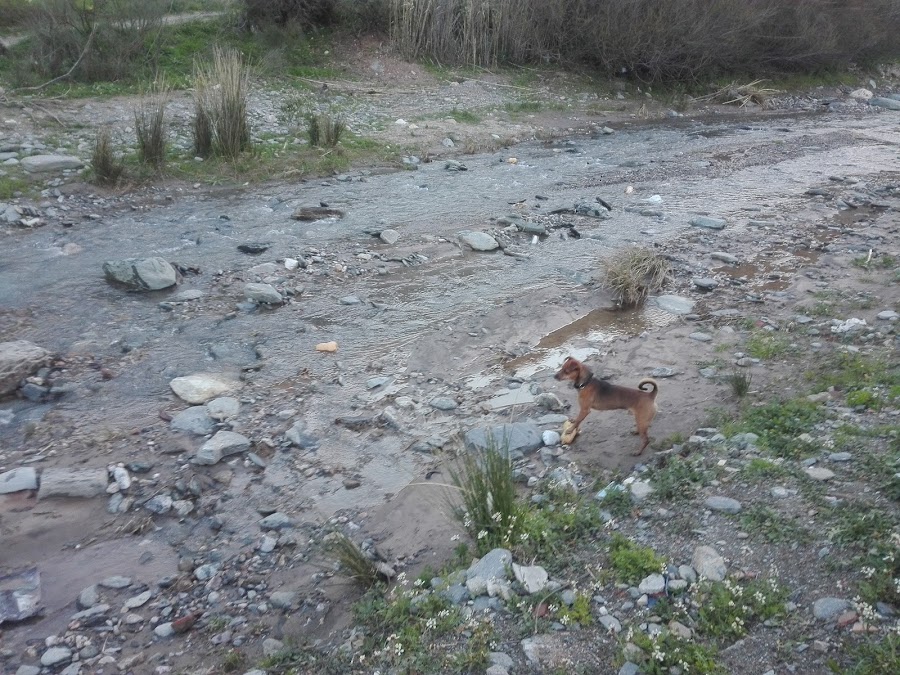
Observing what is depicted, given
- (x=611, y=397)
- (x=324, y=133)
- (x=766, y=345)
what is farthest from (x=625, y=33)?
(x=611, y=397)

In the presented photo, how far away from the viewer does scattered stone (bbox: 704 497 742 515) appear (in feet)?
10.2

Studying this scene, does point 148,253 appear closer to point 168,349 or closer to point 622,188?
point 168,349

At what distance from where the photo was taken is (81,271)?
616 cm

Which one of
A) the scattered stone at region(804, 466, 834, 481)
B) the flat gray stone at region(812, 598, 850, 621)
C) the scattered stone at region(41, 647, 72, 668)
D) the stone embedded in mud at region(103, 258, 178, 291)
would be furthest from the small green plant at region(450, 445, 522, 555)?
the stone embedded in mud at region(103, 258, 178, 291)

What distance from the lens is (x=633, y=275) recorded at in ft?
20.0

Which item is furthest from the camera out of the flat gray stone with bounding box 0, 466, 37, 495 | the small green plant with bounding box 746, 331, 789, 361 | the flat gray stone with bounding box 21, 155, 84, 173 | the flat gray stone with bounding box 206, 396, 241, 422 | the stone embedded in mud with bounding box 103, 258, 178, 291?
the flat gray stone with bounding box 21, 155, 84, 173

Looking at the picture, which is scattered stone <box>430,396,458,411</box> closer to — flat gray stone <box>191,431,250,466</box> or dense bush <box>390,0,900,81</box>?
flat gray stone <box>191,431,250,466</box>

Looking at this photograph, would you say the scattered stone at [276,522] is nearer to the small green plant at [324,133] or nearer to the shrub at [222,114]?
the shrub at [222,114]

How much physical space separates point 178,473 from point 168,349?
4.68 ft

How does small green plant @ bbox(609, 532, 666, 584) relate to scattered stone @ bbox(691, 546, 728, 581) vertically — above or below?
below

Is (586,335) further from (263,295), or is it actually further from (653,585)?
(653,585)

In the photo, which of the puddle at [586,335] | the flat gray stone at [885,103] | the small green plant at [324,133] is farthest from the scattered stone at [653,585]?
the flat gray stone at [885,103]

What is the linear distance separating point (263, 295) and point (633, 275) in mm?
2883

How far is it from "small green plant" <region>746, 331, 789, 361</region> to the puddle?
2.35ft
